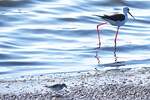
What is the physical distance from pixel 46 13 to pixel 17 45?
3.86 m

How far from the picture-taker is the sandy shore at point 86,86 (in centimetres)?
893

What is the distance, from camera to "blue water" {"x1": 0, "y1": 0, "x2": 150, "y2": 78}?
12.0 m

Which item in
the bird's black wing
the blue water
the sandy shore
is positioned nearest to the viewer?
the sandy shore

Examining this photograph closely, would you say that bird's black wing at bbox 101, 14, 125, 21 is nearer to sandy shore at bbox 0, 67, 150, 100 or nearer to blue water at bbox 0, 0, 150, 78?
blue water at bbox 0, 0, 150, 78

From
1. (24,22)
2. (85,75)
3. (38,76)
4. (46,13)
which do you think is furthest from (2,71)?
(46,13)

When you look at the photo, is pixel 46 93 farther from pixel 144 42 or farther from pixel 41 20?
pixel 41 20

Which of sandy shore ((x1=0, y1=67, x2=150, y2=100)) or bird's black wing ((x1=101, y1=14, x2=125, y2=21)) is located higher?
bird's black wing ((x1=101, y1=14, x2=125, y2=21))

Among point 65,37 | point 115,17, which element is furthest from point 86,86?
point 115,17

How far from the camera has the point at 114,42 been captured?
14.1 m

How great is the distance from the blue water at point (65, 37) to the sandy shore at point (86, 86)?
85 centimetres

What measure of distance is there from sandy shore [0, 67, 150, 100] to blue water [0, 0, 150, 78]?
2.78 feet

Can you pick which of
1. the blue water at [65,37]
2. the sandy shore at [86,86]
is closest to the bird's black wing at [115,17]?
the blue water at [65,37]

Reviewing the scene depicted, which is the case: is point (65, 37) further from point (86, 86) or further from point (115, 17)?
point (86, 86)

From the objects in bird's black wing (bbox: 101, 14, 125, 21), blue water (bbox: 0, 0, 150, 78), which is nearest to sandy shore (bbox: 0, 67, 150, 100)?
blue water (bbox: 0, 0, 150, 78)
